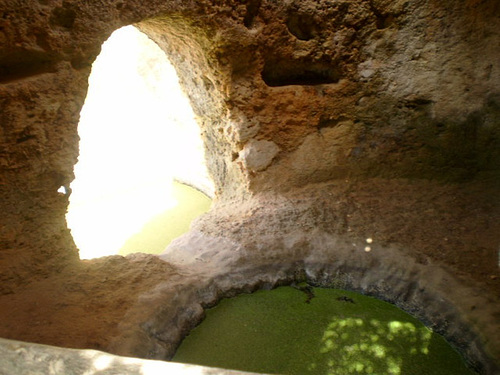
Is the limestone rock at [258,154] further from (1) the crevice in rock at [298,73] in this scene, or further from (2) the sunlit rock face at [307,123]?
(1) the crevice in rock at [298,73]

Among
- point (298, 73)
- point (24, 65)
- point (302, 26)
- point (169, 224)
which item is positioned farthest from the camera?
point (169, 224)

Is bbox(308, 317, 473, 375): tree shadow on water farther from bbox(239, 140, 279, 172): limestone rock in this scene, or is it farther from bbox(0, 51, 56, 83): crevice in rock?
bbox(0, 51, 56, 83): crevice in rock

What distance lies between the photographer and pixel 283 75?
3.85 meters

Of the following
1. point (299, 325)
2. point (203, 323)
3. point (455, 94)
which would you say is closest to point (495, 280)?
point (299, 325)

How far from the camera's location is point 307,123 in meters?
3.92

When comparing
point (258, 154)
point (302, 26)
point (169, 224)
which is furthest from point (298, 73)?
point (169, 224)

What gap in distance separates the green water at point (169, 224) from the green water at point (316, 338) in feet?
5.75

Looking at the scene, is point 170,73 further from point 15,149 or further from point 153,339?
point 153,339

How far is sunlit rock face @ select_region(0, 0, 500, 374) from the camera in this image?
8.46 feet

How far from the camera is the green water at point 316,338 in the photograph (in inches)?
97.1

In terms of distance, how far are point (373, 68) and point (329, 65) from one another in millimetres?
412

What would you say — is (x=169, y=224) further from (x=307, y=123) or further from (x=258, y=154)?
(x=307, y=123)

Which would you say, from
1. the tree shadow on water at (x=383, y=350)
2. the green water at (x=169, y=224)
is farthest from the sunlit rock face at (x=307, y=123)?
the green water at (x=169, y=224)

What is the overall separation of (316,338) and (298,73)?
2450 mm
